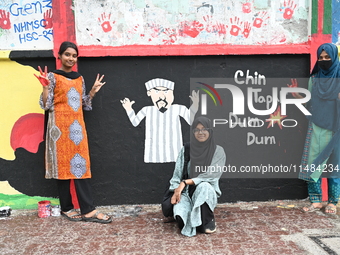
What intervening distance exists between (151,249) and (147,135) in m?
1.65

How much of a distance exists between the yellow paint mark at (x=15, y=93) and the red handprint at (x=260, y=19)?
115 inches

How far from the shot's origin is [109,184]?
4.54 metres

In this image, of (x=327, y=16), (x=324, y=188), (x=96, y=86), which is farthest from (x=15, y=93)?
(x=324, y=188)

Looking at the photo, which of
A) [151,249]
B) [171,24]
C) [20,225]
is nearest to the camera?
[151,249]

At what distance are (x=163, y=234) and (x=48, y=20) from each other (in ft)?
9.89

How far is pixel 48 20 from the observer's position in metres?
4.37

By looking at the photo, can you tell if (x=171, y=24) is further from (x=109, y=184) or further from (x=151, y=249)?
(x=151, y=249)

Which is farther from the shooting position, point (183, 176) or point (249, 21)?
point (249, 21)

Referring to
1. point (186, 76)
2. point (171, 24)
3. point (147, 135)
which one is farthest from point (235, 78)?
point (147, 135)

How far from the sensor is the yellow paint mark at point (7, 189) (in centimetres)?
447

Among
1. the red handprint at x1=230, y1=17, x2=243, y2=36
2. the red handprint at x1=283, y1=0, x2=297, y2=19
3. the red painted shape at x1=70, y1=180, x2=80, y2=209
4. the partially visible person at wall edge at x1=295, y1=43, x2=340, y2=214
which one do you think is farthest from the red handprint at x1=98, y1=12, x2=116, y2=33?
the partially visible person at wall edge at x1=295, y1=43, x2=340, y2=214

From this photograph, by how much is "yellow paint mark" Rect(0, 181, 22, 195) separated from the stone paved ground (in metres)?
0.27

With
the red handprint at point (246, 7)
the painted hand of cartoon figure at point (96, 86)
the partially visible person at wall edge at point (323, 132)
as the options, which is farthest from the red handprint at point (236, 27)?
the painted hand of cartoon figure at point (96, 86)

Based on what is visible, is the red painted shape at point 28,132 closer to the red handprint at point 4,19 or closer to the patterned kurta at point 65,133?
the patterned kurta at point 65,133
